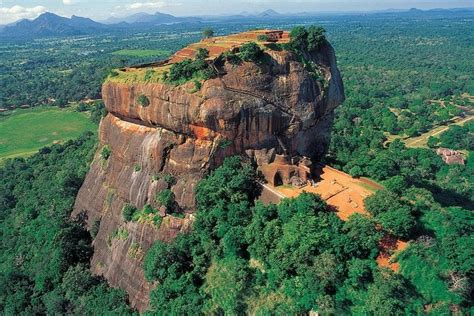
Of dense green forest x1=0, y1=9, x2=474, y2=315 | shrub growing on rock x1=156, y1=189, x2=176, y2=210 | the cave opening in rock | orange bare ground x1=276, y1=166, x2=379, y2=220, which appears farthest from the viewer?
the cave opening in rock

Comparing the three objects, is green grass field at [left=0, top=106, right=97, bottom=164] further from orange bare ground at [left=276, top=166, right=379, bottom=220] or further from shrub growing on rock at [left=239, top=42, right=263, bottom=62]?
orange bare ground at [left=276, top=166, right=379, bottom=220]

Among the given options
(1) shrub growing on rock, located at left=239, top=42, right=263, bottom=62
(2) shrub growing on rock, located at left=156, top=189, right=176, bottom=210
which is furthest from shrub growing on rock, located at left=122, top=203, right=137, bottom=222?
(1) shrub growing on rock, located at left=239, top=42, right=263, bottom=62

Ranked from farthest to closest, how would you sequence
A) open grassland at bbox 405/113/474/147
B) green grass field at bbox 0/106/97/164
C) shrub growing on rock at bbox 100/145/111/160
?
green grass field at bbox 0/106/97/164 < open grassland at bbox 405/113/474/147 < shrub growing on rock at bbox 100/145/111/160

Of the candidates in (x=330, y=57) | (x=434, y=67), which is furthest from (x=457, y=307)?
(x=434, y=67)

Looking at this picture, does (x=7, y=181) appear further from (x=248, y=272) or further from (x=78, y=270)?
(x=248, y=272)

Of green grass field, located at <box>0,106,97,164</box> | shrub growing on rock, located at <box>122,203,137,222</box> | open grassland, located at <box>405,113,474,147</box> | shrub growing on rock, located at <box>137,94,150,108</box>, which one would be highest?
shrub growing on rock, located at <box>137,94,150,108</box>

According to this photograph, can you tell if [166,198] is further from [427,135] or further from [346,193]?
[427,135]

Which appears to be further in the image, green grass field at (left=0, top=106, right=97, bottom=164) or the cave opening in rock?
green grass field at (left=0, top=106, right=97, bottom=164)
